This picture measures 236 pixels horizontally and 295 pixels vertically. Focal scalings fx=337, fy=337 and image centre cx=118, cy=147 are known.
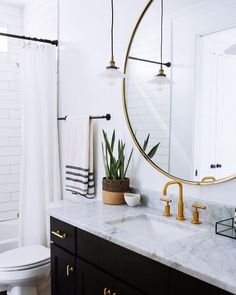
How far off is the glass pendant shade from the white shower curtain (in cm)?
114

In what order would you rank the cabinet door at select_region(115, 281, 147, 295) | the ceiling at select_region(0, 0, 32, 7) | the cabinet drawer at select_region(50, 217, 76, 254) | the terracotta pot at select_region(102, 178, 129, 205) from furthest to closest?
the ceiling at select_region(0, 0, 32, 7) < the terracotta pot at select_region(102, 178, 129, 205) < the cabinet drawer at select_region(50, 217, 76, 254) < the cabinet door at select_region(115, 281, 147, 295)

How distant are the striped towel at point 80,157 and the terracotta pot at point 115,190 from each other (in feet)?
1.03

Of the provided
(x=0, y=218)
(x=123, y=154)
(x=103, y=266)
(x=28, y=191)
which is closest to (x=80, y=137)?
(x=123, y=154)

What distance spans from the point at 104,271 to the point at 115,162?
746 mm

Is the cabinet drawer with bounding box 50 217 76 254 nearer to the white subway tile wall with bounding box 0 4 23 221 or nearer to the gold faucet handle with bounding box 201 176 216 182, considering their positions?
A: the gold faucet handle with bounding box 201 176 216 182

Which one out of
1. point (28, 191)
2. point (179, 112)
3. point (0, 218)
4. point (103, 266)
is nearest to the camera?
point (103, 266)

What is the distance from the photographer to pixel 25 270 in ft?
7.30

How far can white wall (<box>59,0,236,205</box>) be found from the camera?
82.7 inches

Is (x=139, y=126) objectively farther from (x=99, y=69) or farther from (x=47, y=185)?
(x=47, y=185)

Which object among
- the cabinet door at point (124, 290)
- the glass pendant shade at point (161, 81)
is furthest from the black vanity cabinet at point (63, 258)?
the glass pendant shade at point (161, 81)

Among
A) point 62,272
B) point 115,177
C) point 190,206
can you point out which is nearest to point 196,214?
point 190,206

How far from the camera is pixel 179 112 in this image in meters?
1.83

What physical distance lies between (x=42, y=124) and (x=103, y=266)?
151 cm

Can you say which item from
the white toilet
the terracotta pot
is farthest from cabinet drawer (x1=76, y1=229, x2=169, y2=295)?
the white toilet
